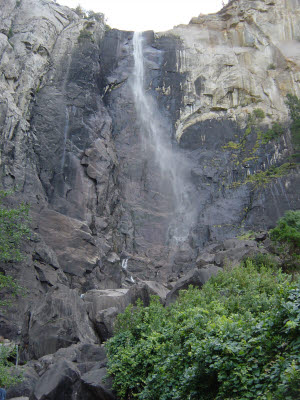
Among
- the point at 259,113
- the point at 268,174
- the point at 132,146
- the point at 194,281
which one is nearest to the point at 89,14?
the point at 132,146

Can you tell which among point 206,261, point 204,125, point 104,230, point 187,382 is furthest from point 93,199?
point 187,382

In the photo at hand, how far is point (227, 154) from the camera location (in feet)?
135

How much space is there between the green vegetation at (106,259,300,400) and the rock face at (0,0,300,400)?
6.39 m

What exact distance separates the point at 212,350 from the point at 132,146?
33789 mm

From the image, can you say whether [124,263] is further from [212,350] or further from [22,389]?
[212,350]

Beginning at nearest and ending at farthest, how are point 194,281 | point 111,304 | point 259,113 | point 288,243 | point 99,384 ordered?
point 99,384 → point 194,281 → point 111,304 → point 288,243 → point 259,113

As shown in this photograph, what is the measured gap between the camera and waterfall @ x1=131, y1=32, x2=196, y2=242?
37750 millimetres

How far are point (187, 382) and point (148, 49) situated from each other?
142ft

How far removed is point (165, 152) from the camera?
41344 millimetres

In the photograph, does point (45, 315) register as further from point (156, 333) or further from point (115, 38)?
point (115, 38)

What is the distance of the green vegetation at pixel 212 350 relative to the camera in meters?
6.96

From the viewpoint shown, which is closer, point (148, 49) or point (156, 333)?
point (156, 333)

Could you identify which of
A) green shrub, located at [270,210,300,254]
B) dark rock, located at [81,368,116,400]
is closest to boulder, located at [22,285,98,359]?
dark rock, located at [81,368,116,400]

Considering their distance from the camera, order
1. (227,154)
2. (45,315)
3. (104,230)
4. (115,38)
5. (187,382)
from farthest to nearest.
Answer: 1. (115,38)
2. (227,154)
3. (104,230)
4. (45,315)
5. (187,382)
